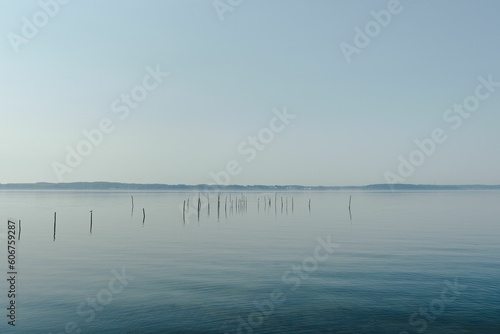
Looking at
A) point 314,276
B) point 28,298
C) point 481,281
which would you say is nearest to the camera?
point 28,298

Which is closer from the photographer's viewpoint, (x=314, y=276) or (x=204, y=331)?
(x=204, y=331)

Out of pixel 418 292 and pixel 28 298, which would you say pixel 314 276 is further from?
pixel 28 298

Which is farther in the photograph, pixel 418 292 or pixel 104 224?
pixel 104 224

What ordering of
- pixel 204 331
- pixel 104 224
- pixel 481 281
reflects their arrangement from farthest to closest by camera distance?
pixel 104 224 < pixel 481 281 < pixel 204 331

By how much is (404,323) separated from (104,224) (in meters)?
58.4

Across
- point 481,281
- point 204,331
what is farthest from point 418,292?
point 204,331

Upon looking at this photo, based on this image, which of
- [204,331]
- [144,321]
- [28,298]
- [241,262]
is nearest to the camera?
[204,331]

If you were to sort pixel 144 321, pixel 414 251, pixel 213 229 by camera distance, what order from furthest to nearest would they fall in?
pixel 213 229, pixel 414 251, pixel 144 321

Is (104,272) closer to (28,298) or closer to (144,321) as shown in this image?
(28,298)

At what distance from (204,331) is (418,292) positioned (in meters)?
13.1

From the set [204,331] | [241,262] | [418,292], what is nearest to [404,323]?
[418,292]

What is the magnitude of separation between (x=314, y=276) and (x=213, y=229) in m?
35.5

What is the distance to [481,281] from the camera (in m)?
27.0

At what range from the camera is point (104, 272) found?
103 feet
